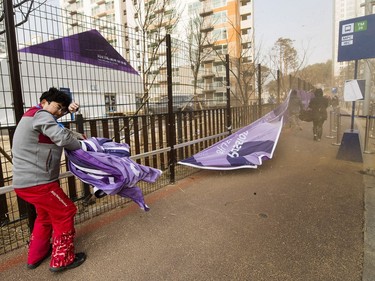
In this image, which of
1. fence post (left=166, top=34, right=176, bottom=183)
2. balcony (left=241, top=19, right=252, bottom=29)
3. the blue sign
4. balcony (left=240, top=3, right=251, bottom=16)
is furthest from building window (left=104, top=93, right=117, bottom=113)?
balcony (left=240, top=3, right=251, bottom=16)

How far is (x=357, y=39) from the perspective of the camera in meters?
6.25

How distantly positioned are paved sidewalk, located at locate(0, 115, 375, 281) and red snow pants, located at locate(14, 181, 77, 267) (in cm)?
16

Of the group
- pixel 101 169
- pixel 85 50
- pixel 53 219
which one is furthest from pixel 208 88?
pixel 53 219

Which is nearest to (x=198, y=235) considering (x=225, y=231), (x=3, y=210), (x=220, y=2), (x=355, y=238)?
(x=225, y=231)

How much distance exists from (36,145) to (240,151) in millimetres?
3995

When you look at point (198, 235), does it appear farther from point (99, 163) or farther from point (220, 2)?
point (220, 2)

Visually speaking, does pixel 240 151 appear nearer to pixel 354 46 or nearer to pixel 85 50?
pixel 85 50

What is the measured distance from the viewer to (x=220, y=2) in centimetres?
4297

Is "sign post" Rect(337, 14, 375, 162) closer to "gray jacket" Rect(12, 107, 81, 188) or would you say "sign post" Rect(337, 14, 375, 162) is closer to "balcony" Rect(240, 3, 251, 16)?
"gray jacket" Rect(12, 107, 81, 188)

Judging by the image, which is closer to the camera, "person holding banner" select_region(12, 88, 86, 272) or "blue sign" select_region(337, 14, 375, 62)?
"person holding banner" select_region(12, 88, 86, 272)

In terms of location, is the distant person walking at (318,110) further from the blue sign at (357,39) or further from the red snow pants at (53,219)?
the red snow pants at (53,219)

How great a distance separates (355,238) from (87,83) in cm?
402

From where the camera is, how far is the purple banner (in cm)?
333

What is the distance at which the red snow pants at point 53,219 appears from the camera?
2434 millimetres
